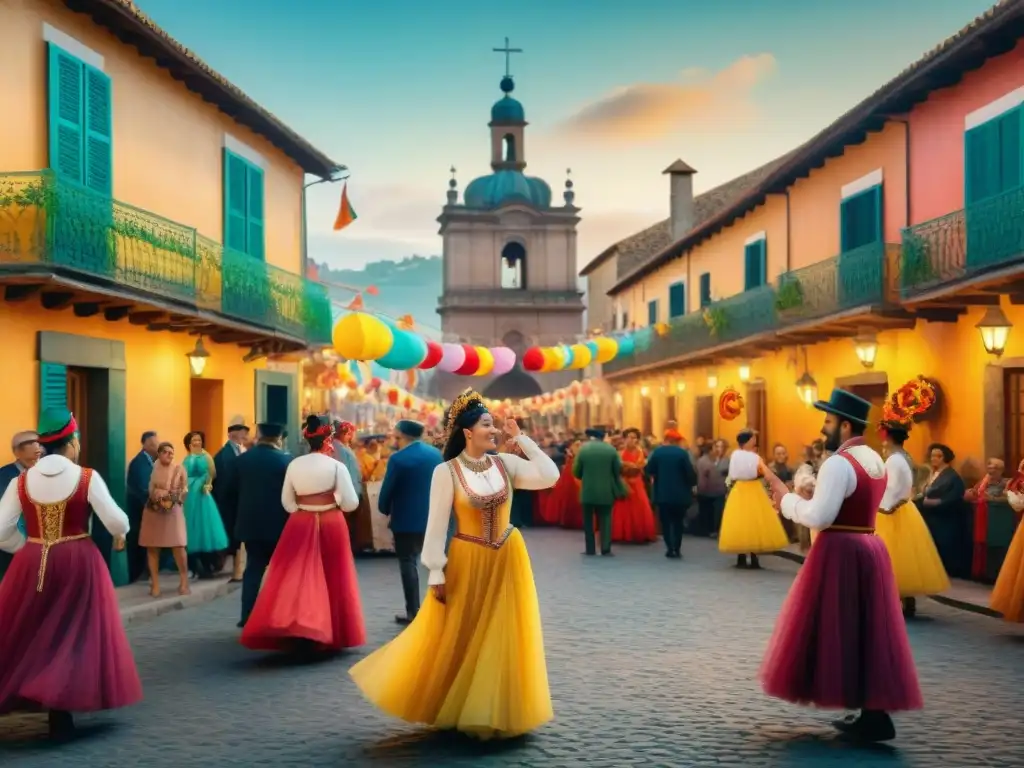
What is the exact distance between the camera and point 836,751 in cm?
705

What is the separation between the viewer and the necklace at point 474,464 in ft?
25.0

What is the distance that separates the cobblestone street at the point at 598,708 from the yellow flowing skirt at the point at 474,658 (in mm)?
187

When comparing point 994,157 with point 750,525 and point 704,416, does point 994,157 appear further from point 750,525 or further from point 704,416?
point 704,416

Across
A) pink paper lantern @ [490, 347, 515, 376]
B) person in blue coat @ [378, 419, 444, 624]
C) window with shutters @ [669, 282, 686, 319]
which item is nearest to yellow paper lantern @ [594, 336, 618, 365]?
pink paper lantern @ [490, 347, 515, 376]

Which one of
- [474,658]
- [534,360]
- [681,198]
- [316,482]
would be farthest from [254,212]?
[681,198]

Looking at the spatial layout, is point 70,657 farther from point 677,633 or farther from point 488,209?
point 488,209

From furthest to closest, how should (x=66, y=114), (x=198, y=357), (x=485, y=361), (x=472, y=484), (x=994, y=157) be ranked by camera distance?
(x=485, y=361)
(x=198, y=357)
(x=994, y=157)
(x=66, y=114)
(x=472, y=484)

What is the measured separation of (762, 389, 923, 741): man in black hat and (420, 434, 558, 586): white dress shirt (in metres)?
1.35

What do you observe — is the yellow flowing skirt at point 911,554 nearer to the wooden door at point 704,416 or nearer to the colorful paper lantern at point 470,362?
the colorful paper lantern at point 470,362

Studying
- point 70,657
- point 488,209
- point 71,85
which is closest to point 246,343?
point 71,85

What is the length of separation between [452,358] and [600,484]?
3.16 meters

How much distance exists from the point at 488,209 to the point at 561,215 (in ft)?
11.8

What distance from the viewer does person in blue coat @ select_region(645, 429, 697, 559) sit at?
18.1 metres

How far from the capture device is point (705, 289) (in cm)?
3312
